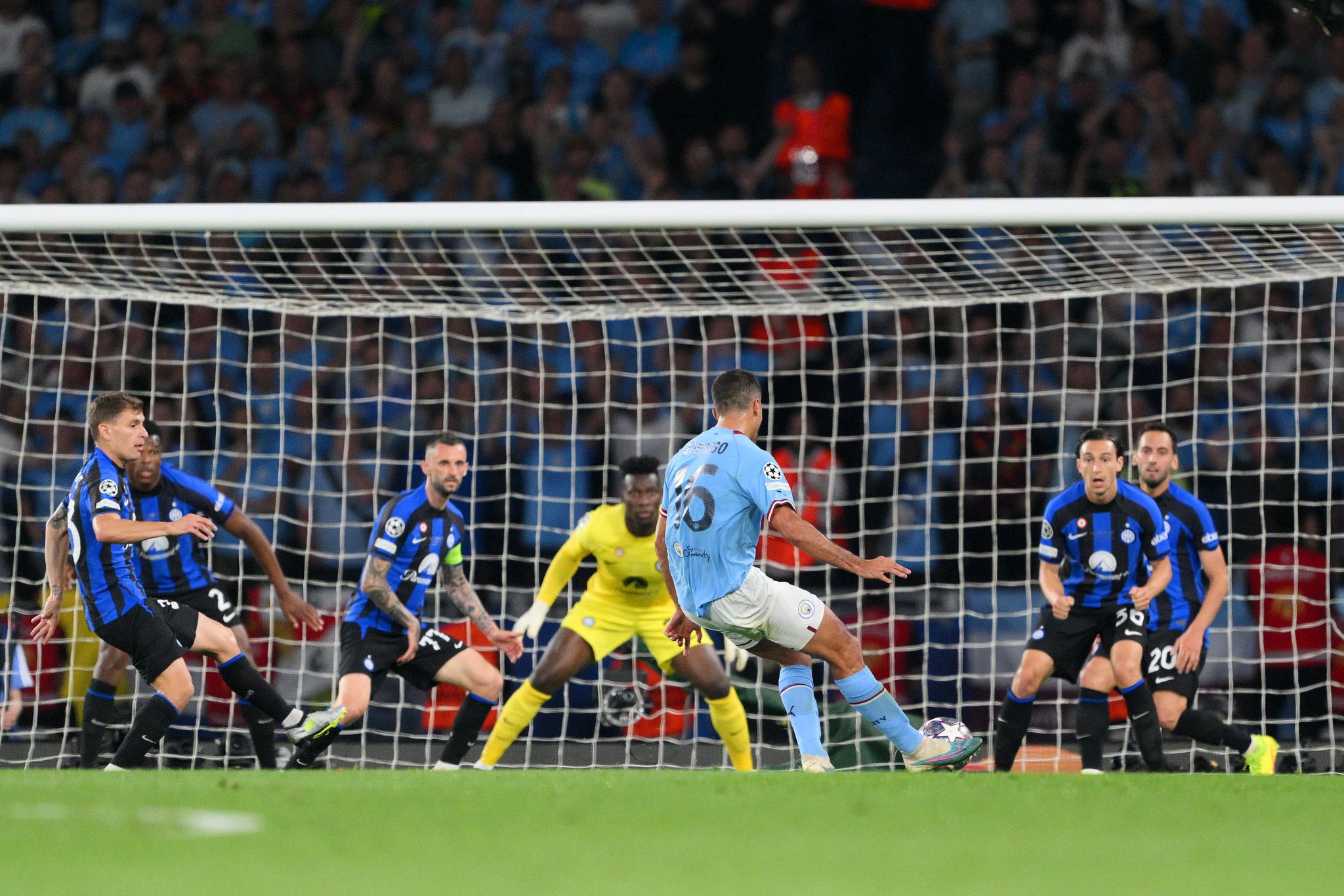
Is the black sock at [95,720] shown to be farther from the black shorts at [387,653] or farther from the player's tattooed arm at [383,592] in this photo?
the player's tattooed arm at [383,592]

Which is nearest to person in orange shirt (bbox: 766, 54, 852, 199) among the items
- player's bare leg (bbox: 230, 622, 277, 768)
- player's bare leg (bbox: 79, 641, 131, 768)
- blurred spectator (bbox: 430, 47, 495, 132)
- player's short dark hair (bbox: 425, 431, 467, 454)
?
blurred spectator (bbox: 430, 47, 495, 132)

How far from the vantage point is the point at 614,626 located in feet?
26.1

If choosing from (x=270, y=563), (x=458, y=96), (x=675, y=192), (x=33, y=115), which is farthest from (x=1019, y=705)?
(x=33, y=115)

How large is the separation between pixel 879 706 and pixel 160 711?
296 centimetres

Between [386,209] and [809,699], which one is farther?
[386,209]

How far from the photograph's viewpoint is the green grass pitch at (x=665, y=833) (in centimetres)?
381

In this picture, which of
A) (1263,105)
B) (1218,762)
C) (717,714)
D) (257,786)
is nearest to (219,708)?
(717,714)

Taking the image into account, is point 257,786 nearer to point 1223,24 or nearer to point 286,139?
point 286,139

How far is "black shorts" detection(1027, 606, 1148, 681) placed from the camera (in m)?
7.53

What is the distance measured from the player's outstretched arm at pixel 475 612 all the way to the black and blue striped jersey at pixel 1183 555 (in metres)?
2.99

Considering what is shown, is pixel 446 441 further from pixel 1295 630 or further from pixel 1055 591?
pixel 1295 630

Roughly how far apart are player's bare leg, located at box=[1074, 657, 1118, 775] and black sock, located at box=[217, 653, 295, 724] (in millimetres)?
3607

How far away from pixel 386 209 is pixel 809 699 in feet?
8.88

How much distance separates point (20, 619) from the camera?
905cm
